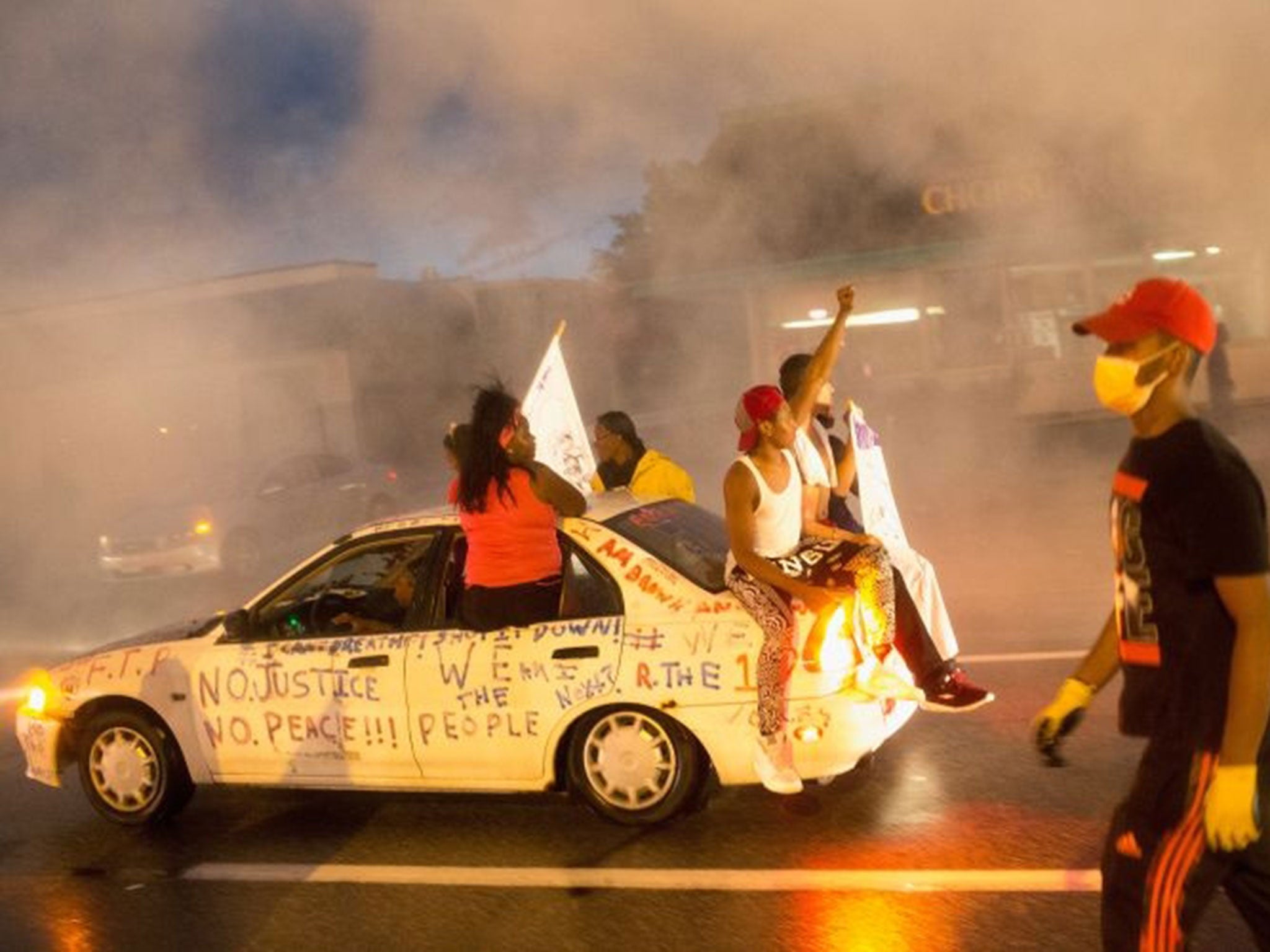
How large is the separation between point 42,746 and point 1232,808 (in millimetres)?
4972

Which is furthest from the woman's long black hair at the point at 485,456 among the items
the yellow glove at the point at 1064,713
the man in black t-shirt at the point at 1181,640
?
the man in black t-shirt at the point at 1181,640

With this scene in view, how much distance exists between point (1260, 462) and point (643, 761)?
35.3 ft

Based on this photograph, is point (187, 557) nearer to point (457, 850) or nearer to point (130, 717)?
point (130, 717)

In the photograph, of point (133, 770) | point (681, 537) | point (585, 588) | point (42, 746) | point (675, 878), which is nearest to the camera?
point (675, 878)

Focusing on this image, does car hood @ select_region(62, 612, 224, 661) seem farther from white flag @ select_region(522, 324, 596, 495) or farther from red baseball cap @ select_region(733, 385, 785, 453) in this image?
red baseball cap @ select_region(733, 385, 785, 453)

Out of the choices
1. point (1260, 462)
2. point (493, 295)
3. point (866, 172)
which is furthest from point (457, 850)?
point (493, 295)

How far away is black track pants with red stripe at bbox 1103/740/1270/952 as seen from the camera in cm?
262

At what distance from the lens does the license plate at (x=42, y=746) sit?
6.00 metres

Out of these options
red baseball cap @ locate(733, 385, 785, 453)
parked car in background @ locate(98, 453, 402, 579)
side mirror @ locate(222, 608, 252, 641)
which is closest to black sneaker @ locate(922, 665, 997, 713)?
red baseball cap @ locate(733, 385, 785, 453)

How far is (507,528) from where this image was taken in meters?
5.42

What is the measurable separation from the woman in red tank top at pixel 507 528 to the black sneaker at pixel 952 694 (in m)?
1.44

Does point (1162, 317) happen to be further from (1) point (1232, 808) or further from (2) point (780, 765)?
(2) point (780, 765)

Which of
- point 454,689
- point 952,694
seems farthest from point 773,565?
point 454,689

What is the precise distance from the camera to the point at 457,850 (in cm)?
530
